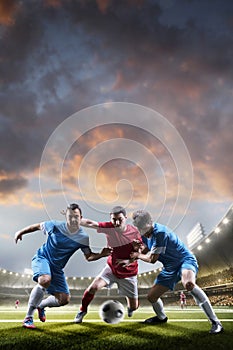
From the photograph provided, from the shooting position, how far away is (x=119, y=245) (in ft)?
23.9

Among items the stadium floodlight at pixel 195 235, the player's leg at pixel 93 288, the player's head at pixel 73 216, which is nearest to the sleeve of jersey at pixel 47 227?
the player's head at pixel 73 216

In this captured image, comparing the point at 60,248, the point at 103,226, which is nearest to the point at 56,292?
the point at 60,248

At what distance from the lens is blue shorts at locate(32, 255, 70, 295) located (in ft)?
20.9

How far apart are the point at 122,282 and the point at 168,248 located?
182cm

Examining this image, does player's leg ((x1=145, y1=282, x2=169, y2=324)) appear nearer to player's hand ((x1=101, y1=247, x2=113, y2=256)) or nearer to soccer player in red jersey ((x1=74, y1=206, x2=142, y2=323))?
soccer player in red jersey ((x1=74, y1=206, x2=142, y2=323))

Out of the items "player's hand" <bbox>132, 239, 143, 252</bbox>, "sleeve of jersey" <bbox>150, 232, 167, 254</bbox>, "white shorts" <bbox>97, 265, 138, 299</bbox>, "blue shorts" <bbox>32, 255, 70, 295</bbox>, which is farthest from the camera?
"white shorts" <bbox>97, 265, 138, 299</bbox>

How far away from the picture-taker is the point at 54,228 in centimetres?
707

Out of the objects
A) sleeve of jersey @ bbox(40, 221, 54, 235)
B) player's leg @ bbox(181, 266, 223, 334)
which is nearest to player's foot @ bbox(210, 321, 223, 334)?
player's leg @ bbox(181, 266, 223, 334)

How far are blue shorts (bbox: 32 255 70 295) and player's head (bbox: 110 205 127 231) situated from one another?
1.73 m

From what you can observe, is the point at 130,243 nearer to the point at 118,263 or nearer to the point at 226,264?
the point at 118,263

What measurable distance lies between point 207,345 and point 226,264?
38035mm

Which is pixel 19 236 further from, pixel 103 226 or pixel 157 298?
pixel 157 298

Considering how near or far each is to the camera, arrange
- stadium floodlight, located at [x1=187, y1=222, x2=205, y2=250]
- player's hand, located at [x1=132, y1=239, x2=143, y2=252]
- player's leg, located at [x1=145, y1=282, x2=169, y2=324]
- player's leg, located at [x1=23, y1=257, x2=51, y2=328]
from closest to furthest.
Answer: player's leg, located at [x1=23, y1=257, x2=51, y2=328], player's leg, located at [x1=145, y1=282, x2=169, y2=324], player's hand, located at [x1=132, y1=239, x2=143, y2=252], stadium floodlight, located at [x1=187, y1=222, x2=205, y2=250]

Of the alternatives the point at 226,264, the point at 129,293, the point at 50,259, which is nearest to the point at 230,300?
the point at 226,264
